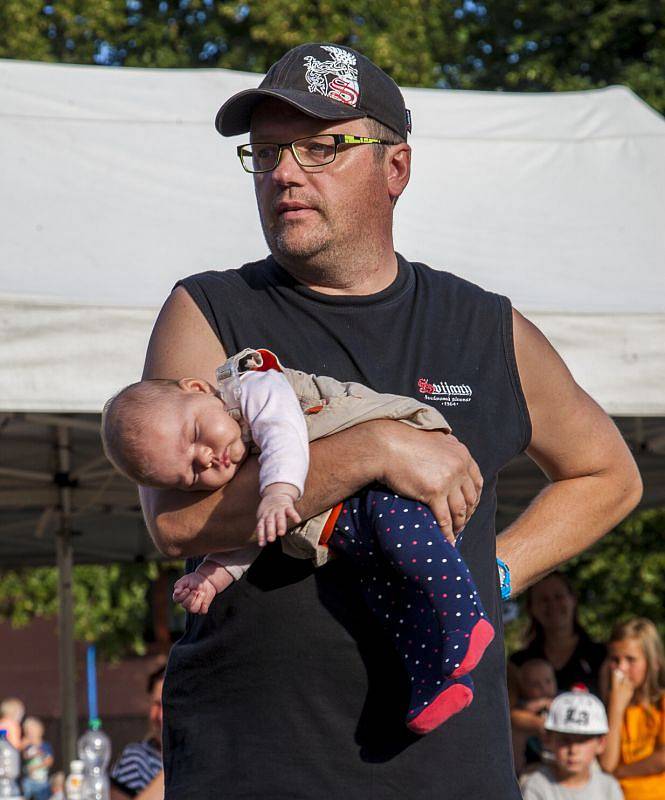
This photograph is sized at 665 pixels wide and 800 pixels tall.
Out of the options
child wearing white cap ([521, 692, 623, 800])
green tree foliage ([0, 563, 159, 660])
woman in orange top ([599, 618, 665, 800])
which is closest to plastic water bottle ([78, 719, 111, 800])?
child wearing white cap ([521, 692, 623, 800])

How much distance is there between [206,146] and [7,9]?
10.9 metres

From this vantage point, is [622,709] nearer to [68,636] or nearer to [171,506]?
[68,636]

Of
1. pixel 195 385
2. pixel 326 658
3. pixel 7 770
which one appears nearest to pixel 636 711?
pixel 7 770

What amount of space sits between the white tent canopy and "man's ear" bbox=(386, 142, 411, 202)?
185 cm

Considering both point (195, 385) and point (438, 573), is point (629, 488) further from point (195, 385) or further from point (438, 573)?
point (195, 385)

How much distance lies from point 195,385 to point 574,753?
3.95 m

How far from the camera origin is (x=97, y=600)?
17.1m

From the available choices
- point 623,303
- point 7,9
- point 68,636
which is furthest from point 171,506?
point 7,9

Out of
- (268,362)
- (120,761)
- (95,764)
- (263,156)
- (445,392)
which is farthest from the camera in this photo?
(95,764)

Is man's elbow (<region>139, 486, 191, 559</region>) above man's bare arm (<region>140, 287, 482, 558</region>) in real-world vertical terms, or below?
below

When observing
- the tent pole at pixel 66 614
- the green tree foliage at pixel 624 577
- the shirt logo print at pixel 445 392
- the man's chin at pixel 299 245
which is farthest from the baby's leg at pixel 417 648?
the green tree foliage at pixel 624 577

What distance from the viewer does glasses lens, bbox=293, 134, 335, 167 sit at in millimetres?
2303

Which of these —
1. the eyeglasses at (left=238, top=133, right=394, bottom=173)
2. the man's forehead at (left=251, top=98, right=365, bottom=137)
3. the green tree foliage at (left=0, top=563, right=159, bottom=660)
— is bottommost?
the green tree foliage at (left=0, top=563, right=159, bottom=660)

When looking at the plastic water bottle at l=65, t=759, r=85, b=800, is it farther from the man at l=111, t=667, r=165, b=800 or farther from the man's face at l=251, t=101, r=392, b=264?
the man's face at l=251, t=101, r=392, b=264
